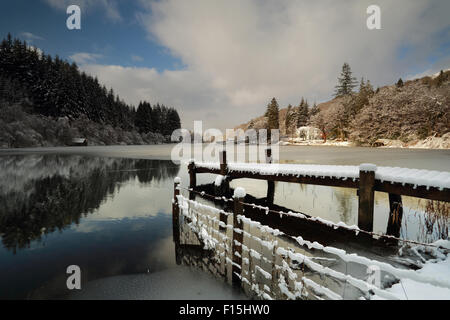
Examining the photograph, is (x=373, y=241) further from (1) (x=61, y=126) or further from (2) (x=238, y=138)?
(2) (x=238, y=138)

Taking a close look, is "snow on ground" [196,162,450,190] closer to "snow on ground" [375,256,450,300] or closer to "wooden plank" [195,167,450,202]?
"wooden plank" [195,167,450,202]

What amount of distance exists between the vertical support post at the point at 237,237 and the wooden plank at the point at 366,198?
16.5 ft

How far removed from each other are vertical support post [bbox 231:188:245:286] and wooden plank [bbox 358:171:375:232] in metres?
5.02

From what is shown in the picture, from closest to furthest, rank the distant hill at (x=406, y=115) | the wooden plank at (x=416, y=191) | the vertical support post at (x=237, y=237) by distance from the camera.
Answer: the vertical support post at (x=237, y=237), the wooden plank at (x=416, y=191), the distant hill at (x=406, y=115)

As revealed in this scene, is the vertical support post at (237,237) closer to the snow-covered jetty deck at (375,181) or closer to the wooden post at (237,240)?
the wooden post at (237,240)

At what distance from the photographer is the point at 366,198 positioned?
722cm

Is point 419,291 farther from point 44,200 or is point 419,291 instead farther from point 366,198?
point 44,200

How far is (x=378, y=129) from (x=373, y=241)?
52226 mm

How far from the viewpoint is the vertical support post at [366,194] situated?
7141 millimetres

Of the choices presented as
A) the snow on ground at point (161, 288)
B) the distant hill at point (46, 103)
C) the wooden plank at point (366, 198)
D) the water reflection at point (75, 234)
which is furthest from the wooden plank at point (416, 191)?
the distant hill at point (46, 103)

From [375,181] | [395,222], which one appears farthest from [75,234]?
[395,222]

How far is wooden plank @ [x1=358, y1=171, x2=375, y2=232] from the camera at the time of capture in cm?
714

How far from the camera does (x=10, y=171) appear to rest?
1980 cm
